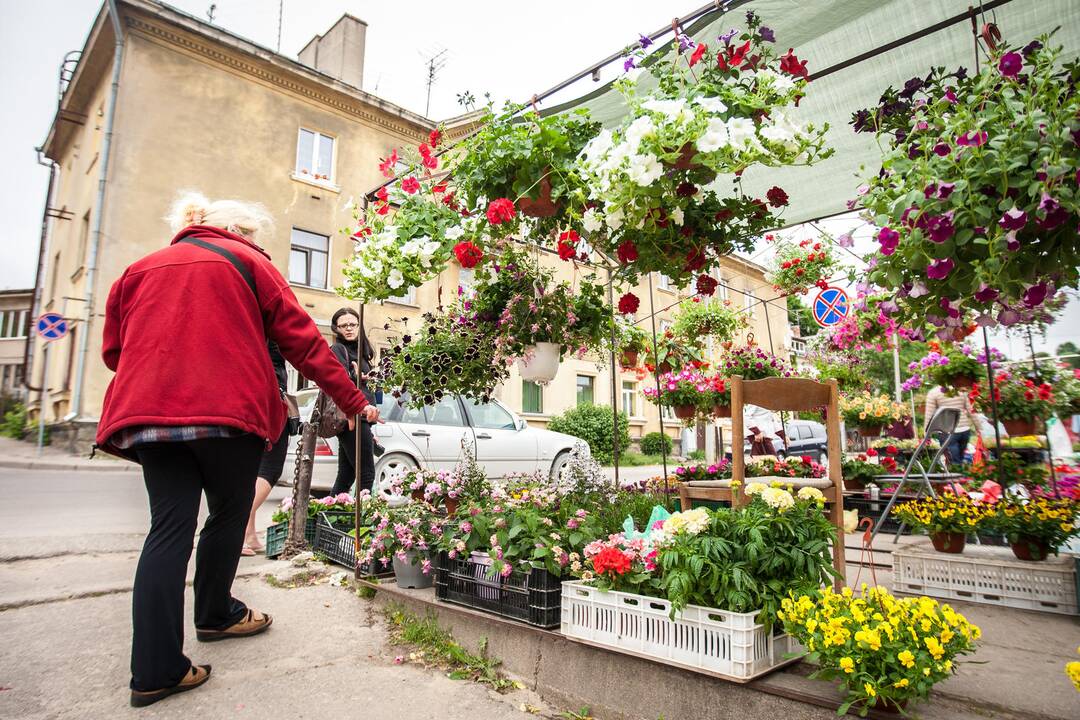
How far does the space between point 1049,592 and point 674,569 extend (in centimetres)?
204

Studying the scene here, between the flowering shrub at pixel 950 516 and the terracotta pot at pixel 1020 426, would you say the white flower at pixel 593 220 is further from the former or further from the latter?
the terracotta pot at pixel 1020 426

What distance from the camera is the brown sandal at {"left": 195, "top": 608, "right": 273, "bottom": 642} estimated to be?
107 inches

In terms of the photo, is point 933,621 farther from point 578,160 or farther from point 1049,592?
point 578,160

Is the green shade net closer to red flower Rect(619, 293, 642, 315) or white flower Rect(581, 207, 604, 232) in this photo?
white flower Rect(581, 207, 604, 232)

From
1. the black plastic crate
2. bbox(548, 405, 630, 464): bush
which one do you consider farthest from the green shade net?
bbox(548, 405, 630, 464): bush

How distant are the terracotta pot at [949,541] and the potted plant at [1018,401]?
5.53ft

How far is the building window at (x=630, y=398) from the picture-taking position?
2138 cm

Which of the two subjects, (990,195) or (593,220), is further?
(593,220)

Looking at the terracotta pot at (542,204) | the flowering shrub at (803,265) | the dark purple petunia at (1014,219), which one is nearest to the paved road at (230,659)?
the terracotta pot at (542,204)

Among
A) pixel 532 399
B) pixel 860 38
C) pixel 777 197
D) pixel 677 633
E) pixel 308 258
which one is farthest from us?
pixel 532 399

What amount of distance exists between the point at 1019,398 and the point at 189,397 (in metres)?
5.26

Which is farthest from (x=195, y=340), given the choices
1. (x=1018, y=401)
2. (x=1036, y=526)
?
(x=1018, y=401)

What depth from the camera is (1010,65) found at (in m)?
1.77

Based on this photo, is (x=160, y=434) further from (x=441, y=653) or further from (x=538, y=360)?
(x=538, y=360)
